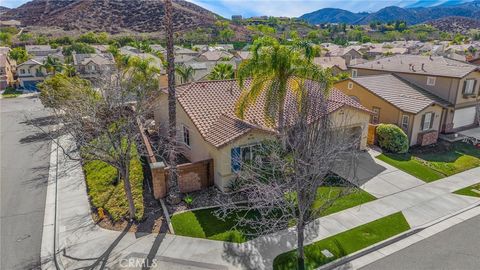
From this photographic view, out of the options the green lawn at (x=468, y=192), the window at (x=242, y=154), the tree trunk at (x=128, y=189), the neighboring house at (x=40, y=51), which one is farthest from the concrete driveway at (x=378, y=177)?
the neighboring house at (x=40, y=51)

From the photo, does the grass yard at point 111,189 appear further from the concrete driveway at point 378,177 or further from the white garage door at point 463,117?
the white garage door at point 463,117

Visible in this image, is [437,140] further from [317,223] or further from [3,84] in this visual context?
[3,84]

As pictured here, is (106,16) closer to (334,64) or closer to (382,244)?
(334,64)

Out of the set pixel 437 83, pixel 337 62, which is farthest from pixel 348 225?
pixel 337 62

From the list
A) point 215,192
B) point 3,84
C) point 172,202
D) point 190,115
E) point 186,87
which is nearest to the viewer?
point 172,202

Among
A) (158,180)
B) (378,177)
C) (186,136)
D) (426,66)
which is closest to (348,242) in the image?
(378,177)

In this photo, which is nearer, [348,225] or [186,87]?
[348,225]
